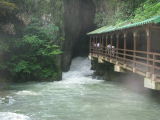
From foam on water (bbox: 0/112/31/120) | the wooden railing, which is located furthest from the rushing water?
the wooden railing

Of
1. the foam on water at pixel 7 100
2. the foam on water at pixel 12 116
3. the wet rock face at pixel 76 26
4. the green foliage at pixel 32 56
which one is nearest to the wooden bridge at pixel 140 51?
the wet rock face at pixel 76 26

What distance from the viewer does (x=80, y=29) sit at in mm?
37344

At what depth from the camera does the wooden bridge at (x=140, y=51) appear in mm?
13095

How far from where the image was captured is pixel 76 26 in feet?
119

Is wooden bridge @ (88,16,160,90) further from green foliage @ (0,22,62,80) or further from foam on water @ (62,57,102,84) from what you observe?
green foliage @ (0,22,62,80)

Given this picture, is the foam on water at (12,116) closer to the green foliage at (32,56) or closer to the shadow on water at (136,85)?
the shadow on water at (136,85)

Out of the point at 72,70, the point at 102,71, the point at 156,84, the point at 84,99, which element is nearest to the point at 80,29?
the point at 72,70

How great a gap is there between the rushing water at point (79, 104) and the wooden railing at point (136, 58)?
2.15 metres

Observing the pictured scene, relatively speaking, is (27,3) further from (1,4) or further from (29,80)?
(29,80)

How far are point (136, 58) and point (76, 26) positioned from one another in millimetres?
15299

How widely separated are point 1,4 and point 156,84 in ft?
54.4

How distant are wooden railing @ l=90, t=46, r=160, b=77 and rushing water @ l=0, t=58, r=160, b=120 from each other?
7.06 ft

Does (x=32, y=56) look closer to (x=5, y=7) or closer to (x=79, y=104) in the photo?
(x=5, y=7)

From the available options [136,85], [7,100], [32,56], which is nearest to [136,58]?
[136,85]
